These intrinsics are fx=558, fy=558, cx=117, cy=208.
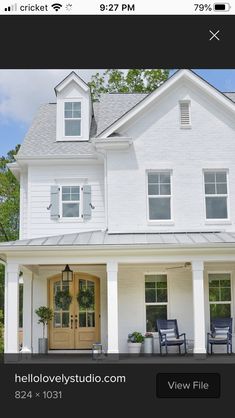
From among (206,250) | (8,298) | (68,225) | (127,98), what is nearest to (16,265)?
(8,298)

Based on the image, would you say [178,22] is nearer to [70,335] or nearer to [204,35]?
[204,35]

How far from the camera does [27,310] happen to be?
1264 cm

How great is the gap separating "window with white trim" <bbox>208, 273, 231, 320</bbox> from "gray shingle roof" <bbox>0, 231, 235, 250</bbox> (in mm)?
1203

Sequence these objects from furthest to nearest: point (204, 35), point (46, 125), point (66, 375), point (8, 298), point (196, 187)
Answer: point (46, 125), point (196, 187), point (8, 298), point (204, 35), point (66, 375)

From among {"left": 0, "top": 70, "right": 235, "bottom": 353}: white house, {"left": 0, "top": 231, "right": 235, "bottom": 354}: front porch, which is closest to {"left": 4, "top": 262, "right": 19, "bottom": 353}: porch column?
{"left": 0, "top": 231, "right": 235, "bottom": 354}: front porch

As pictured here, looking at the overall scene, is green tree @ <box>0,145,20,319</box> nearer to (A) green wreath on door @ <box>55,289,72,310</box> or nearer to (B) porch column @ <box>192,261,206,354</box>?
(A) green wreath on door @ <box>55,289,72,310</box>

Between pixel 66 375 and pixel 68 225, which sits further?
pixel 68 225

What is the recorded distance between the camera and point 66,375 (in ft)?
10.8

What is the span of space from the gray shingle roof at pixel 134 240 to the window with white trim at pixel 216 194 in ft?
1.82

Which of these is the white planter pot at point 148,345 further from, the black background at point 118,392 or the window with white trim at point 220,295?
the black background at point 118,392
